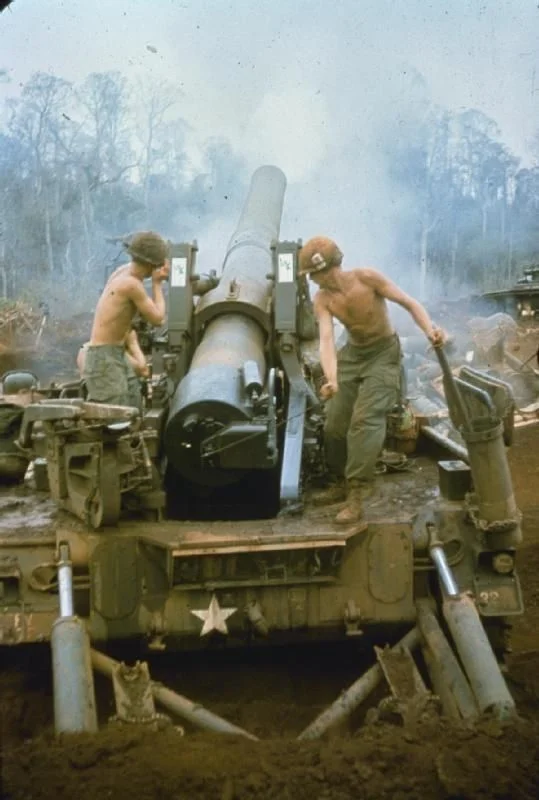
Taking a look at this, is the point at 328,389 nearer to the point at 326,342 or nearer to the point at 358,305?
the point at 326,342

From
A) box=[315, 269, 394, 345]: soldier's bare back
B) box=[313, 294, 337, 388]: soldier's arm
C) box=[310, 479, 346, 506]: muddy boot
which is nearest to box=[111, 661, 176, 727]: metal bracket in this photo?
box=[310, 479, 346, 506]: muddy boot

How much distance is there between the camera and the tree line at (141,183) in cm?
2105

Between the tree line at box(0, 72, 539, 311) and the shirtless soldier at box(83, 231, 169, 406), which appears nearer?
the shirtless soldier at box(83, 231, 169, 406)

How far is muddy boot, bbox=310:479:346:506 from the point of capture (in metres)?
5.67

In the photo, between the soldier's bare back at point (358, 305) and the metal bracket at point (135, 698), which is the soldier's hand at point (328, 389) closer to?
the soldier's bare back at point (358, 305)

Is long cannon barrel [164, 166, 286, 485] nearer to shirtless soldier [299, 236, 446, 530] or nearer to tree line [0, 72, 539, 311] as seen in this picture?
shirtless soldier [299, 236, 446, 530]

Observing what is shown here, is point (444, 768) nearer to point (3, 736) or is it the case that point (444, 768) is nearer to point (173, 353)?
point (3, 736)

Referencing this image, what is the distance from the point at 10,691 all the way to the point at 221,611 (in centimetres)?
108

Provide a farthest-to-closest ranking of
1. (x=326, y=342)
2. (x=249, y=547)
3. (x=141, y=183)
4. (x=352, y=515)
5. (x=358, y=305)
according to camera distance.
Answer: (x=141, y=183)
(x=358, y=305)
(x=326, y=342)
(x=352, y=515)
(x=249, y=547)

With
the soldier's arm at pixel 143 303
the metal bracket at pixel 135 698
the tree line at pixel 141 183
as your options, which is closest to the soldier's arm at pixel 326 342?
the soldier's arm at pixel 143 303

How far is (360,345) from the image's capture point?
5922mm

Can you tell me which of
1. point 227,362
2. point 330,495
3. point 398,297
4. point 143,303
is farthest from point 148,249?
point 330,495

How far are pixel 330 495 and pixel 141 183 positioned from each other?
711 inches

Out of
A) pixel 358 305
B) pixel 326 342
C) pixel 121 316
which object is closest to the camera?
pixel 326 342
